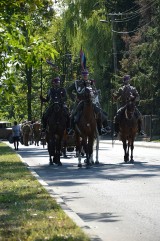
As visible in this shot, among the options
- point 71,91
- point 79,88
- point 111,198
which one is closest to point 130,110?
point 71,91

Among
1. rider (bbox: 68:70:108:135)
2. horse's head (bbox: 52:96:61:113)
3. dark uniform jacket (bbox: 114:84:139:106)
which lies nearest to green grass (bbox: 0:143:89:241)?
rider (bbox: 68:70:108:135)

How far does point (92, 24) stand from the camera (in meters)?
64.6

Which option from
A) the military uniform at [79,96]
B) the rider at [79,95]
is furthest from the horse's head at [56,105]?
the military uniform at [79,96]

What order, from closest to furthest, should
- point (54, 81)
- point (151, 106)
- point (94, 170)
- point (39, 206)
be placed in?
point (39, 206) → point (94, 170) → point (54, 81) → point (151, 106)

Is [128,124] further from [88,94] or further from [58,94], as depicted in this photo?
[88,94]

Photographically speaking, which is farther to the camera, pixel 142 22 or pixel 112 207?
pixel 142 22

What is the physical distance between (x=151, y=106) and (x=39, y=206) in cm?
5050

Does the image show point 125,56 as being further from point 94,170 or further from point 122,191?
point 122,191

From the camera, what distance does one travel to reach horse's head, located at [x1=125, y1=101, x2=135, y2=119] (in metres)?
26.4

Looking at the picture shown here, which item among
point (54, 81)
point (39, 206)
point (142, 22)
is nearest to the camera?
point (39, 206)

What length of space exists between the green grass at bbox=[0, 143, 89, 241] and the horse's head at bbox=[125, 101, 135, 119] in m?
9.42

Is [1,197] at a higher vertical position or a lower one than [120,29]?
lower

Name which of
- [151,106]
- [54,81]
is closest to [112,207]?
[54,81]

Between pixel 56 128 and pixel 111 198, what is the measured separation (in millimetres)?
11763
